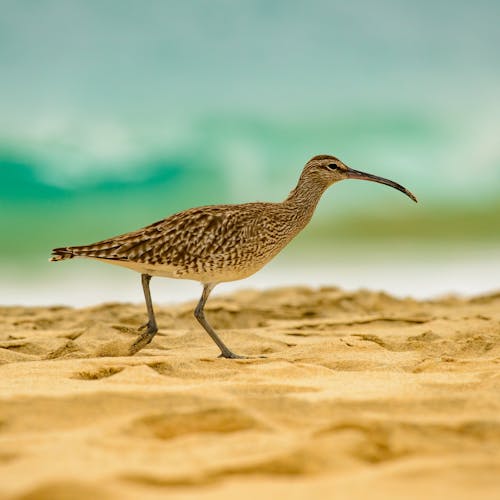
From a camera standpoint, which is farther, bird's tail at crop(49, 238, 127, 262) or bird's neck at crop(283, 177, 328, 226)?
bird's neck at crop(283, 177, 328, 226)

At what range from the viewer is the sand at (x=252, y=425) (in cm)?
300

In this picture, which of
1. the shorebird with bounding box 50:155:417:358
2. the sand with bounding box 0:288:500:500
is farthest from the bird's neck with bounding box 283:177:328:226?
the sand with bounding box 0:288:500:500

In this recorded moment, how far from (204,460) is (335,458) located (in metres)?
0.49

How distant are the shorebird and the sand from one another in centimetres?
75

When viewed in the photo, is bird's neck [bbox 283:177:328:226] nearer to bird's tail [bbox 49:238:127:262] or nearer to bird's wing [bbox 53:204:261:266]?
bird's wing [bbox 53:204:261:266]

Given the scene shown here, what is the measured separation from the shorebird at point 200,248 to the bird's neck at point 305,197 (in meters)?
0.35

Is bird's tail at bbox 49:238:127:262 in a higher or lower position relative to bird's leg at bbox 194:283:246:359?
higher

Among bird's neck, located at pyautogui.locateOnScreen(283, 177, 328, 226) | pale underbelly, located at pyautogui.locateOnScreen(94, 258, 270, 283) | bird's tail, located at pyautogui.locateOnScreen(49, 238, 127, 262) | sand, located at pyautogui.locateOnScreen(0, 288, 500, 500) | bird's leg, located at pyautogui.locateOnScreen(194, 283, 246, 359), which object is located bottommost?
sand, located at pyautogui.locateOnScreen(0, 288, 500, 500)

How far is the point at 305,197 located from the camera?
833 centimetres

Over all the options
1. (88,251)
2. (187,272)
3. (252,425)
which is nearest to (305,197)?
(187,272)

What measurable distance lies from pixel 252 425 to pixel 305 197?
469 centimetres

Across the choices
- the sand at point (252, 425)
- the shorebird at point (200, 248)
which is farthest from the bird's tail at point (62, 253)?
the sand at point (252, 425)

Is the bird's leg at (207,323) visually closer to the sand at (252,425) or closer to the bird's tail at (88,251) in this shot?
the sand at (252,425)

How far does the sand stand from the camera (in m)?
3.00
